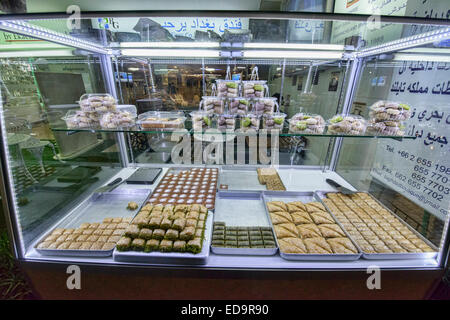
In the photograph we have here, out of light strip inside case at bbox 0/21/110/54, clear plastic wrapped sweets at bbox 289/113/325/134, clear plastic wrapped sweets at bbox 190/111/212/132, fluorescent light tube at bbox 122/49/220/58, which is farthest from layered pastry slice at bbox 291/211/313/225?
light strip inside case at bbox 0/21/110/54

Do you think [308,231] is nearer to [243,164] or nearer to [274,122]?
[274,122]

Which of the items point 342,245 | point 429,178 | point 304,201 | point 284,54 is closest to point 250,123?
point 284,54

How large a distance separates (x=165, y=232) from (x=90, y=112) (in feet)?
4.04

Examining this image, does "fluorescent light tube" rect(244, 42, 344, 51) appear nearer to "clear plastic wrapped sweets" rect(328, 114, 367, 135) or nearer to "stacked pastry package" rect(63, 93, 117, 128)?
"clear plastic wrapped sweets" rect(328, 114, 367, 135)

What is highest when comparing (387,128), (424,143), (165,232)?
(387,128)

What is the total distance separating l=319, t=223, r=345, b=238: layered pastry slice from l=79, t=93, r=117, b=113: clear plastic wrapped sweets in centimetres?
212

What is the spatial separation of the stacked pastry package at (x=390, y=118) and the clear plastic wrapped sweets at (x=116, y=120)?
211 cm

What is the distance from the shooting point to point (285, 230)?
1661 mm

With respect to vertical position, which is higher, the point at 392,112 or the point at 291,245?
the point at 392,112

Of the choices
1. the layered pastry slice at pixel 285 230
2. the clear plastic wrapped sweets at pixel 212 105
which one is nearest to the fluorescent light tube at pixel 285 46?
the clear plastic wrapped sweets at pixel 212 105

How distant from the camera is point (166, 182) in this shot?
2.38 m

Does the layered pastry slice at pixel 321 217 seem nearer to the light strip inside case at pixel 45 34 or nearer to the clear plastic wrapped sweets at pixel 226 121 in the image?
the clear plastic wrapped sweets at pixel 226 121
